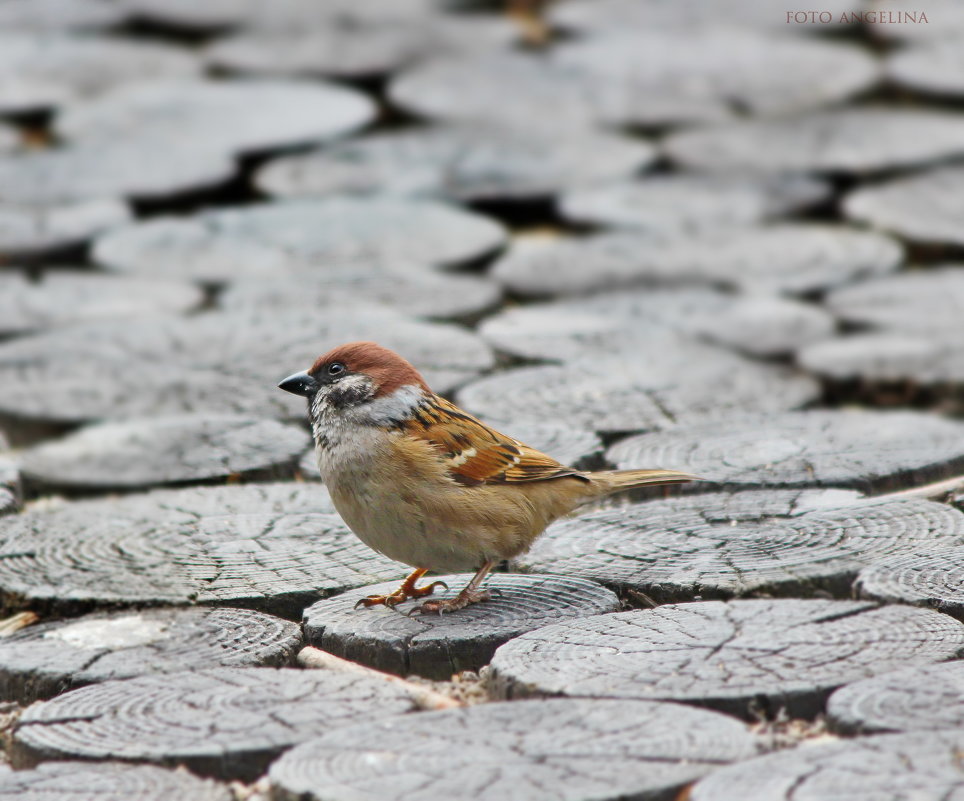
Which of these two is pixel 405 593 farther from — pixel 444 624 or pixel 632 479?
pixel 632 479

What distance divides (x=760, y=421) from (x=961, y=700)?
208cm

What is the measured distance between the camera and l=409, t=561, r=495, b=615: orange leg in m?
3.42

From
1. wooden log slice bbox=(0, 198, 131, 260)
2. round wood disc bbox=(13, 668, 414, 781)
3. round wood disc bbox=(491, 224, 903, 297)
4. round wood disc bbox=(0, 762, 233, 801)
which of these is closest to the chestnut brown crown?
round wood disc bbox=(13, 668, 414, 781)

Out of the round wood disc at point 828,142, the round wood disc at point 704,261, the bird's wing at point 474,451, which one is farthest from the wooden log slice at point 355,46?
the bird's wing at point 474,451

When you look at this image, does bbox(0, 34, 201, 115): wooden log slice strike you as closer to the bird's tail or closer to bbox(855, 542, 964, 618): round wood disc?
the bird's tail

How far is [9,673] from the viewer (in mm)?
3172

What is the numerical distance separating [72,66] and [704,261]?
5194mm

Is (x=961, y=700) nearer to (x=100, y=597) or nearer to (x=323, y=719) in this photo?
(x=323, y=719)

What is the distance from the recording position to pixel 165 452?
4.66 meters

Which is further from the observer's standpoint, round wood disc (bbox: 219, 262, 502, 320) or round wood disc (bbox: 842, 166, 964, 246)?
round wood disc (bbox: 842, 166, 964, 246)

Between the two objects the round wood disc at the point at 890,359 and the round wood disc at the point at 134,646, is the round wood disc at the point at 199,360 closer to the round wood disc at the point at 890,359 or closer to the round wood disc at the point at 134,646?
the round wood disc at the point at 890,359

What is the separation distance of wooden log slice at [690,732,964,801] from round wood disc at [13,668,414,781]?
743 mm

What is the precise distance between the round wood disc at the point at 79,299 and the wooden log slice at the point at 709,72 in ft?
12.0

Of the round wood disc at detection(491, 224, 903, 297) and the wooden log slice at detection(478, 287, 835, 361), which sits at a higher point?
the round wood disc at detection(491, 224, 903, 297)
